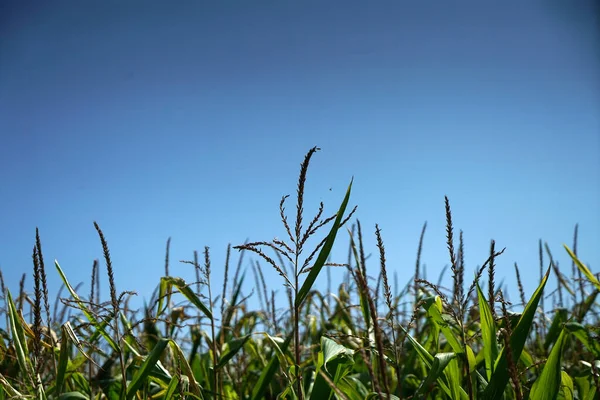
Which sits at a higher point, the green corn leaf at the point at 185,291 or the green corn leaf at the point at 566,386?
the green corn leaf at the point at 185,291

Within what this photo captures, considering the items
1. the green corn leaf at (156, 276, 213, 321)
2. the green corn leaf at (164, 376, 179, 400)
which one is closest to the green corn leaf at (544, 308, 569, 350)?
the green corn leaf at (156, 276, 213, 321)

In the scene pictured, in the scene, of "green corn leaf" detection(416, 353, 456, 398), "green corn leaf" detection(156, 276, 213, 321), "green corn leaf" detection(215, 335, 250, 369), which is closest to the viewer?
"green corn leaf" detection(416, 353, 456, 398)

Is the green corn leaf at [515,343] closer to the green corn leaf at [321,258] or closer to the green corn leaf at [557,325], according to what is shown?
the green corn leaf at [321,258]

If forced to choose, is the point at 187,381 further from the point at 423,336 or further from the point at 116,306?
the point at 423,336

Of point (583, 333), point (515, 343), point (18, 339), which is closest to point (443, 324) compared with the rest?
point (515, 343)

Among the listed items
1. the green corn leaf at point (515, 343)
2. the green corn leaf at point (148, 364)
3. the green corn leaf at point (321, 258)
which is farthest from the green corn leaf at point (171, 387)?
the green corn leaf at point (515, 343)

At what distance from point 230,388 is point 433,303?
57.3 inches

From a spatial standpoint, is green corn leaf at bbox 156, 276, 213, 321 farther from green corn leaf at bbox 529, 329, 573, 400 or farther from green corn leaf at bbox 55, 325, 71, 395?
green corn leaf at bbox 529, 329, 573, 400

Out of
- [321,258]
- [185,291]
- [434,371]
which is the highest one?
[321,258]

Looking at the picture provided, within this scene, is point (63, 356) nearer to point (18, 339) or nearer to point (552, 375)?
point (18, 339)

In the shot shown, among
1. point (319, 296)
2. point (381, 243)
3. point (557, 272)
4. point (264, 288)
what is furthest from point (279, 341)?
point (557, 272)

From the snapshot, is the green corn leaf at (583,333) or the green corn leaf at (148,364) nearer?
the green corn leaf at (148,364)

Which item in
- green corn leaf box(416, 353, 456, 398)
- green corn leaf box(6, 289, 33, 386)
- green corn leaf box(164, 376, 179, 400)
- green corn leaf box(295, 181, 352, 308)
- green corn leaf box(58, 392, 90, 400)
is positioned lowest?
green corn leaf box(58, 392, 90, 400)

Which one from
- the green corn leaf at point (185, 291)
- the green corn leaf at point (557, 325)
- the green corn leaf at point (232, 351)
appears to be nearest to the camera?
the green corn leaf at point (232, 351)
